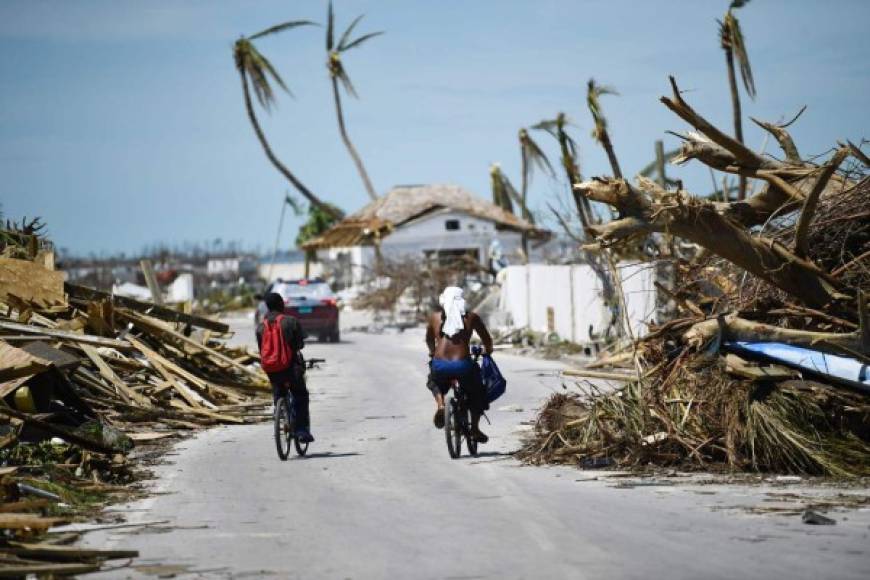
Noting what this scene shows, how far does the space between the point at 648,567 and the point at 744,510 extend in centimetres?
234

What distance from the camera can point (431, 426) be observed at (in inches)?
715

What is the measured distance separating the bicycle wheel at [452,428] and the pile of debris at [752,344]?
68 centimetres

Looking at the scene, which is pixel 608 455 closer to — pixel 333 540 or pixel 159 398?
pixel 333 540

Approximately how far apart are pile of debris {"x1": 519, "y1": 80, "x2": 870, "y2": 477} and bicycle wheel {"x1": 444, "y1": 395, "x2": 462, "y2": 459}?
0.68m

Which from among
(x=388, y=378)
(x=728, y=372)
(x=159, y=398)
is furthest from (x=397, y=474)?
(x=388, y=378)

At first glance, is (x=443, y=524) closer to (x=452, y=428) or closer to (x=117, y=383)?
(x=452, y=428)

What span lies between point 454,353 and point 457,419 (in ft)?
2.20

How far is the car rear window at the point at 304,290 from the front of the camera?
132ft

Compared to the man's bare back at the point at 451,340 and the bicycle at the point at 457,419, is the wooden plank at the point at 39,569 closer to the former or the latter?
the bicycle at the point at 457,419

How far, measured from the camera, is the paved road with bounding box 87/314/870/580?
834cm

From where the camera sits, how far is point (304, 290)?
40.5m

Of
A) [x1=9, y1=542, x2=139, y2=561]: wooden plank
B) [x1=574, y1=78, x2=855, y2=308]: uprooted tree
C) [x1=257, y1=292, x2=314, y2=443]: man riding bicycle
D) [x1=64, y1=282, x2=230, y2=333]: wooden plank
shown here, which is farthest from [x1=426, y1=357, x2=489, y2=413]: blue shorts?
[x1=64, y1=282, x2=230, y2=333]: wooden plank

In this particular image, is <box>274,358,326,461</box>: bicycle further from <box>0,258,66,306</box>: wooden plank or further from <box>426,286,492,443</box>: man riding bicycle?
<box>0,258,66,306</box>: wooden plank

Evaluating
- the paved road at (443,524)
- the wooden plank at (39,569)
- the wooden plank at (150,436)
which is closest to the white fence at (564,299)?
the wooden plank at (150,436)
